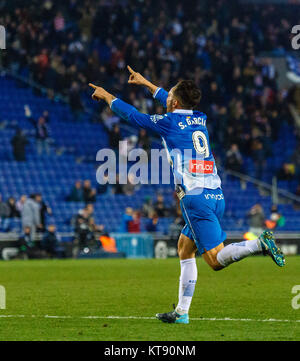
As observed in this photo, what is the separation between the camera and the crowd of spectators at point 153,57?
106 feet

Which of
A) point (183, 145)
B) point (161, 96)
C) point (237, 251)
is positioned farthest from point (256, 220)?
point (237, 251)

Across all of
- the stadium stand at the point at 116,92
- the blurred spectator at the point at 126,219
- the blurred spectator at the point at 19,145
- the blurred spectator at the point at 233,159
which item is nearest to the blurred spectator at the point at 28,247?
the stadium stand at the point at 116,92

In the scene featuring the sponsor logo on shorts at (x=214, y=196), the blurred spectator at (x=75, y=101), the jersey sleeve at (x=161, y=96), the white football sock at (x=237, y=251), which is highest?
the blurred spectator at (x=75, y=101)

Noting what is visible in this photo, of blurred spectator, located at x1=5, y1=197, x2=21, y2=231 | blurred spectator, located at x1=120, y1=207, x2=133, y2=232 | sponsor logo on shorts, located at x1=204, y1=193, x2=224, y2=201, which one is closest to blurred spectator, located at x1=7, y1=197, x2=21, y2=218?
blurred spectator, located at x1=5, y1=197, x2=21, y2=231

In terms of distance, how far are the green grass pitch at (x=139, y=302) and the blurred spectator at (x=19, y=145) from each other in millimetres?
9107

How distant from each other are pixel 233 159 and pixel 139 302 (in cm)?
2082

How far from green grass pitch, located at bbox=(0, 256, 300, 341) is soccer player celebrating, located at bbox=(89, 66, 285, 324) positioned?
67cm

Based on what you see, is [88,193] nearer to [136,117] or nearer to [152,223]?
[152,223]

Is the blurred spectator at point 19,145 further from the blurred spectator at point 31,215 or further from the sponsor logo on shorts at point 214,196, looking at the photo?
the sponsor logo on shorts at point 214,196

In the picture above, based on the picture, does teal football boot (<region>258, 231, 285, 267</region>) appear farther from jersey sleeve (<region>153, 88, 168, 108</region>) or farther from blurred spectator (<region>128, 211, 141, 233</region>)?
blurred spectator (<region>128, 211, 141, 233</region>)
